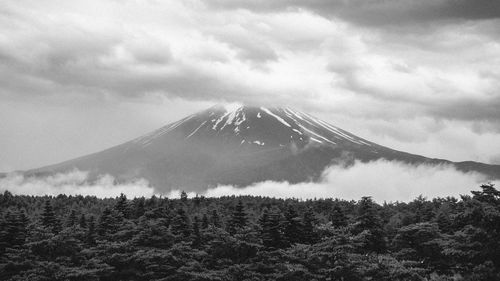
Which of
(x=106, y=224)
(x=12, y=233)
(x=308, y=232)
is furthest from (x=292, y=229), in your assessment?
(x=12, y=233)

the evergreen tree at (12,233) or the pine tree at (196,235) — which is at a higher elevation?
the evergreen tree at (12,233)

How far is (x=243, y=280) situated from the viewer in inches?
1326

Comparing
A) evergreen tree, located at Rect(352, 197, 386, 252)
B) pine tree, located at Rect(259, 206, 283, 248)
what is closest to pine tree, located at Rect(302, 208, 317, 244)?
pine tree, located at Rect(259, 206, 283, 248)

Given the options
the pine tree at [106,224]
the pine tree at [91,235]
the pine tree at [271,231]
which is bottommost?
the pine tree at [91,235]

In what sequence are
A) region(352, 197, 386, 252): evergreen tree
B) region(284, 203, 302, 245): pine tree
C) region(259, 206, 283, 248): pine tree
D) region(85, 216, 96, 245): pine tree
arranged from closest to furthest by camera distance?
region(352, 197, 386, 252): evergreen tree < region(259, 206, 283, 248): pine tree < region(284, 203, 302, 245): pine tree < region(85, 216, 96, 245): pine tree

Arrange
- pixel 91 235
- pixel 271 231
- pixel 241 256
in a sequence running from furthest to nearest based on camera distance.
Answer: pixel 91 235, pixel 271 231, pixel 241 256

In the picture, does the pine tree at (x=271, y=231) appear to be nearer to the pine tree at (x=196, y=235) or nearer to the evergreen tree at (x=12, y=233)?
the pine tree at (x=196, y=235)

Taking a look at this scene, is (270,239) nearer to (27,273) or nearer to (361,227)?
(361,227)

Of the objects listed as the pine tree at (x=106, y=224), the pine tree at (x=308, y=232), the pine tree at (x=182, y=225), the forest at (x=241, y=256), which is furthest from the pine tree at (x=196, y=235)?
the pine tree at (x=308, y=232)

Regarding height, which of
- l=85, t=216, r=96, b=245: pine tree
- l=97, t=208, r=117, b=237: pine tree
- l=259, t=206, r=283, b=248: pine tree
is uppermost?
l=259, t=206, r=283, b=248: pine tree

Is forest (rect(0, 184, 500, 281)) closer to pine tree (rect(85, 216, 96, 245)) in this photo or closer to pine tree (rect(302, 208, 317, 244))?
pine tree (rect(302, 208, 317, 244))

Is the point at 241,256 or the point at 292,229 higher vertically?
the point at 292,229

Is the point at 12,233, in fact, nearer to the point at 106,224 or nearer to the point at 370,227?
the point at 106,224

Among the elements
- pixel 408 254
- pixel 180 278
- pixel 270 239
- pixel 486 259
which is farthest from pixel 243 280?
pixel 486 259
